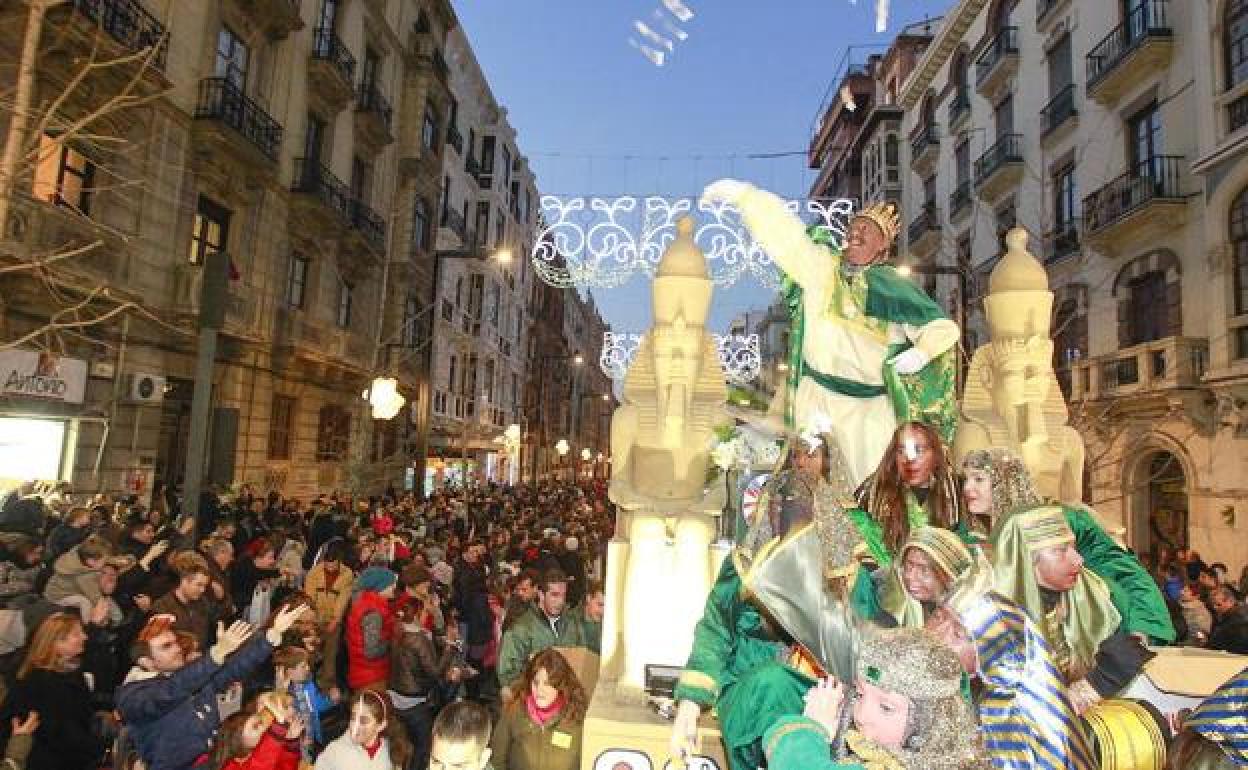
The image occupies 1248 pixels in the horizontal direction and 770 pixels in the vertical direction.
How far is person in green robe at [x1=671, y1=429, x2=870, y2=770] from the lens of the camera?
7.50 ft

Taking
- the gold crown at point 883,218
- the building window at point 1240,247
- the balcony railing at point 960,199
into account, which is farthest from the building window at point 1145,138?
the gold crown at point 883,218

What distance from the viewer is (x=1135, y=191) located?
685 inches

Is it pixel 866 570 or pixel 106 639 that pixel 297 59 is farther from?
pixel 866 570

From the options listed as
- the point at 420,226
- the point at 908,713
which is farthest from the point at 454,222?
the point at 908,713

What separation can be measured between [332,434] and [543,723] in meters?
19.3

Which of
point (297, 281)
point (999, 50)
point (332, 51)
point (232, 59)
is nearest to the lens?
point (232, 59)

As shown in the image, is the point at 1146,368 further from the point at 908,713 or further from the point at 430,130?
the point at 430,130

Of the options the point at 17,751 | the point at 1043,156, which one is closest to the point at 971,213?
the point at 1043,156

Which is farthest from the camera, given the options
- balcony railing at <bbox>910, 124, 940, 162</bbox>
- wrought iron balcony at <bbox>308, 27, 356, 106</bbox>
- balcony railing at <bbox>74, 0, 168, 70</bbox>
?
balcony railing at <bbox>910, 124, 940, 162</bbox>

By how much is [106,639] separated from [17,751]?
1.78m

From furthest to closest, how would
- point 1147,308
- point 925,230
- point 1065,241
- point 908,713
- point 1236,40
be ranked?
1. point 925,230
2. point 1065,241
3. point 1147,308
4. point 1236,40
5. point 908,713

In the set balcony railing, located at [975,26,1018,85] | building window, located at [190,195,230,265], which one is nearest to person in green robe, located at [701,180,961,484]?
building window, located at [190,195,230,265]

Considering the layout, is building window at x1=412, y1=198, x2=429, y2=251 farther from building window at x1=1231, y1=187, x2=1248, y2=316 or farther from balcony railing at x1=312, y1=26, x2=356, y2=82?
building window at x1=1231, y1=187, x2=1248, y2=316

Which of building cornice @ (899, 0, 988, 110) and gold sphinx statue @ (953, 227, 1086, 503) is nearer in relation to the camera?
gold sphinx statue @ (953, 227, 1086, 503)
